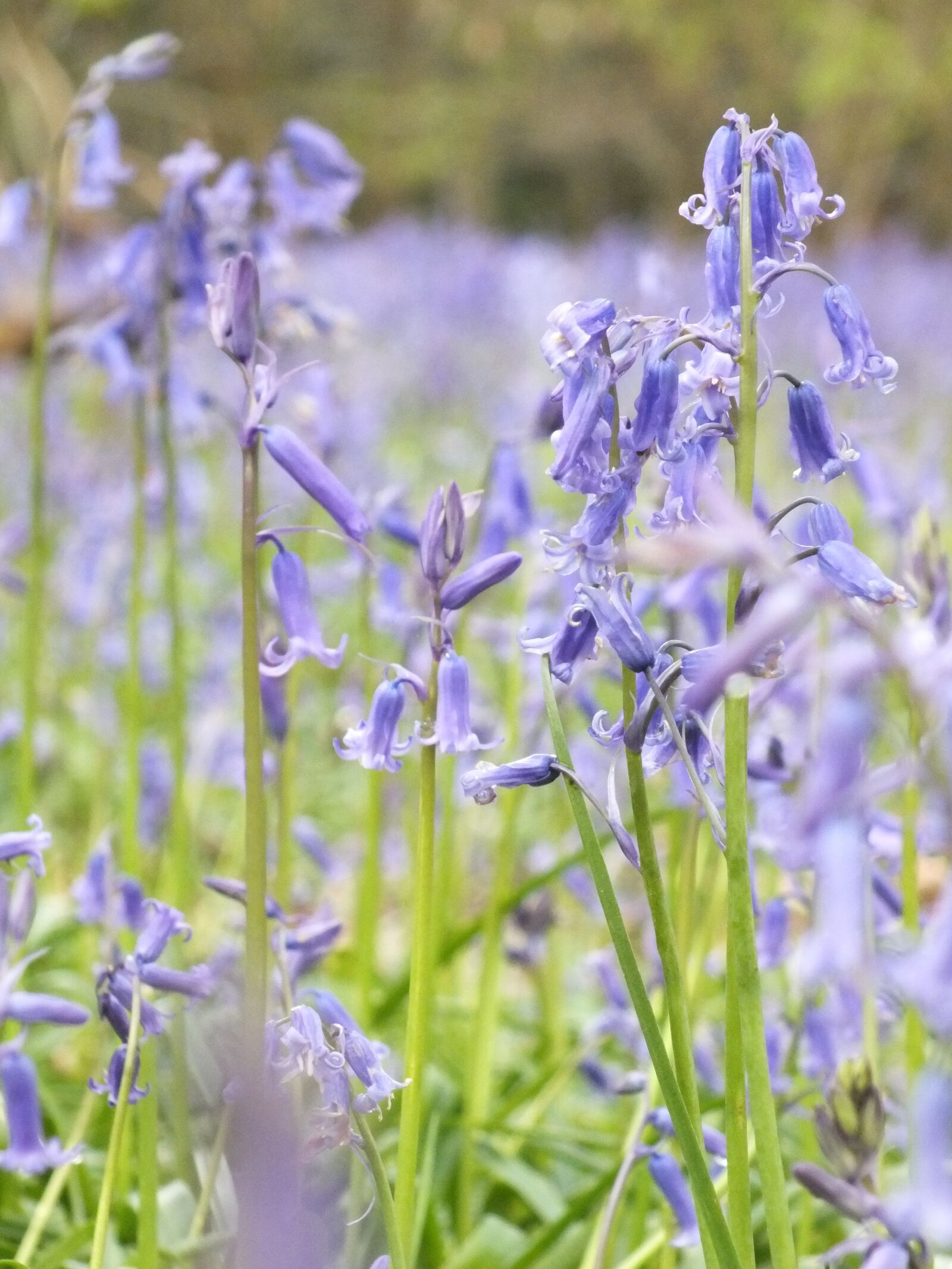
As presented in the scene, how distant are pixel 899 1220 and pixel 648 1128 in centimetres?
127

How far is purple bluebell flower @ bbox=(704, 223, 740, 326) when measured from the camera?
4.40 feet

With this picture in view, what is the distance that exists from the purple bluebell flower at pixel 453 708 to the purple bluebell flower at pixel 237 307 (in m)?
0.37

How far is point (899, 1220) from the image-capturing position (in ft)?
3.07

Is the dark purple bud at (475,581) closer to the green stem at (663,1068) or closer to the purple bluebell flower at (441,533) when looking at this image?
the purple bluebell flower at (441,533)

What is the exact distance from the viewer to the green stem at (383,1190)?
4.32 feet

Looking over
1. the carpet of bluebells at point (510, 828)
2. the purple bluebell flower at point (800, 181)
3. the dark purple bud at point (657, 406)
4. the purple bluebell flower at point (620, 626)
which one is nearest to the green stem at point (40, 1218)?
the carpet of bluebells at point (510, 828)

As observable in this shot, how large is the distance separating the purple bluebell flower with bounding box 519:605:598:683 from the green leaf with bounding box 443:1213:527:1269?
105 cm

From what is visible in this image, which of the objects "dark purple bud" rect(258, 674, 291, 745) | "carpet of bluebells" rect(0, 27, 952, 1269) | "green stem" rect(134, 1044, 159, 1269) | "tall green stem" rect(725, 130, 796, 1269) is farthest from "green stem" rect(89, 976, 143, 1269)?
"dark purple bud" rect(258, 674, 291, 745)

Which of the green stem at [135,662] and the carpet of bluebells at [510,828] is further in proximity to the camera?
the green stem at [135,662]

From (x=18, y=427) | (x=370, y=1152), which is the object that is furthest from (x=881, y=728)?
(x=18, y=427)

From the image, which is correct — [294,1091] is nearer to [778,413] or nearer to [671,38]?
[778,413]

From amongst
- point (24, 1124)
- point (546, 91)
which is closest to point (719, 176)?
point (24, 1124)

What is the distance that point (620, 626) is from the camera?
1.31 metres

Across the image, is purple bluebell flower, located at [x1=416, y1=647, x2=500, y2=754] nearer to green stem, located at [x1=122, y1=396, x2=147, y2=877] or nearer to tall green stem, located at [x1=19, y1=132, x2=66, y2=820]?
green stem, located at [x1=122, y1=396, x2=147, y2=877]
